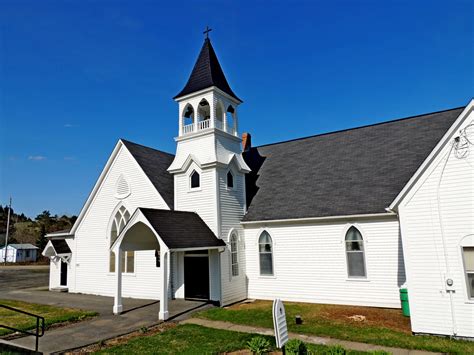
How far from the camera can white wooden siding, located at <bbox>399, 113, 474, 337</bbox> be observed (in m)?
10.1

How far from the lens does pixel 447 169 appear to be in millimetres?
10602

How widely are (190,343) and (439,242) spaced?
8260 millimetres

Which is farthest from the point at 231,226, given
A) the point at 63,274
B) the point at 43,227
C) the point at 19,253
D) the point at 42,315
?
the point at 19,253

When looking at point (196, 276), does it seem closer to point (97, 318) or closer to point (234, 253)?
point (234, 253)

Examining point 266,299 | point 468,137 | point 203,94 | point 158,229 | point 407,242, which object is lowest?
point 266,299

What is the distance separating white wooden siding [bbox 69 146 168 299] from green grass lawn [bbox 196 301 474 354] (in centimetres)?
555

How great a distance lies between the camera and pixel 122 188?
19.9m

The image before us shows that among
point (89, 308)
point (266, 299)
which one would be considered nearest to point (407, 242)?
point (266, 299)

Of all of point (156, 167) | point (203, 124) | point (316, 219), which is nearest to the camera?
point (316, 219)

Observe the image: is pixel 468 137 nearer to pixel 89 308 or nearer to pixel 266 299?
pixel 266 299

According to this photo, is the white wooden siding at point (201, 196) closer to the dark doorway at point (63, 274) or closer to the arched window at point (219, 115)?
the arched window at point (219, 115)

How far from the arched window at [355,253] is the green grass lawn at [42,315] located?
449 inches

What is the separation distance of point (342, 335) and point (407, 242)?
363cm

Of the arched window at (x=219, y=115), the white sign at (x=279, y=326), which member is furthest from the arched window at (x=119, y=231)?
the white sign at (x=279, y=326)
